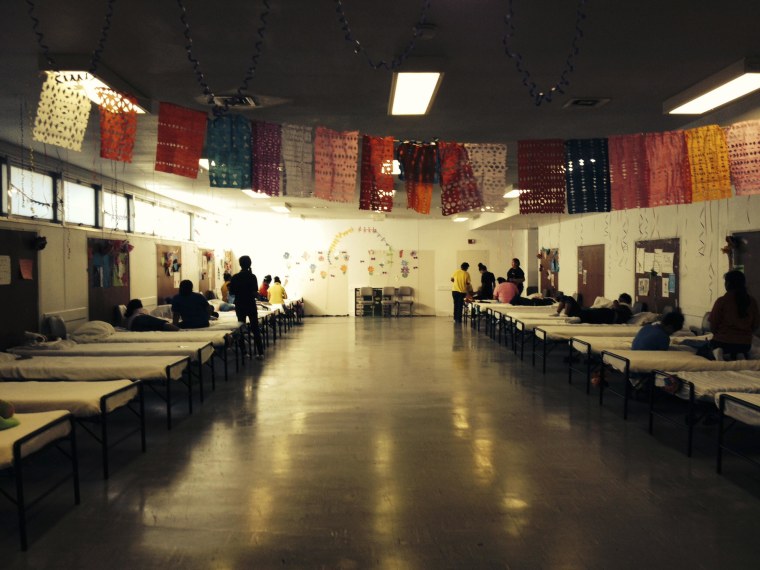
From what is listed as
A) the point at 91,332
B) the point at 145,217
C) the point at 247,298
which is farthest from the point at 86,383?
the point at 145,217

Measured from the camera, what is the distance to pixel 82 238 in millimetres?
9047

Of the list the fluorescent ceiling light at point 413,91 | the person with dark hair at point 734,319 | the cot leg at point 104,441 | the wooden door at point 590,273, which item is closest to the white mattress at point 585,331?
the person with dark hair at point 734,319

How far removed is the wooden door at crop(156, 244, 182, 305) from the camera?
12109 millimetres

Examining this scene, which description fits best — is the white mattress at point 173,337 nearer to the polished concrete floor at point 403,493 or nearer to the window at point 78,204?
the polished concrete floor at point 403,493

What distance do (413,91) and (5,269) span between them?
5.64 m

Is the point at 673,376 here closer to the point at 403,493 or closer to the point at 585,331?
the point at 403,493

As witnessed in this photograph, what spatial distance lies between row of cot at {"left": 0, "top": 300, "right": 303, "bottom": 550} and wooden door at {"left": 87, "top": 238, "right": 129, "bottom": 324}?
0.85 metres

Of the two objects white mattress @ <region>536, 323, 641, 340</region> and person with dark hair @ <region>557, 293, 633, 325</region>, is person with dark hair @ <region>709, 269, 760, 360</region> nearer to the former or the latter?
white mattress @ <region>536, 323, 641, 340</region>

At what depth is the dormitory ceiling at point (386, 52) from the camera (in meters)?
3.77

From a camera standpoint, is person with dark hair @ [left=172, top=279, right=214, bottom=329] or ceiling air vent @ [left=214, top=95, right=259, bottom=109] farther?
person with dark hair @ [left=172, top=279, right=214, bottom=329]

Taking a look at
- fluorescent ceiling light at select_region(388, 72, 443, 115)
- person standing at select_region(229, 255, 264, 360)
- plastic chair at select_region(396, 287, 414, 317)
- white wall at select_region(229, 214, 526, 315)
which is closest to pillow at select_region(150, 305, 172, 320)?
person standing at select_region(229, 255, 264, 360)

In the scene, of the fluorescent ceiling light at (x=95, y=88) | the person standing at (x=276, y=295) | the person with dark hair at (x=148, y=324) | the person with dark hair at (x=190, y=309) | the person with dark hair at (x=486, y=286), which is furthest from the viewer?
the person with dark hair at (x=486, y=286)

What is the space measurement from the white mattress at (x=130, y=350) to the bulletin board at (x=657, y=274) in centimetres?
722

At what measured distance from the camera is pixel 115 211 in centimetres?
1032
